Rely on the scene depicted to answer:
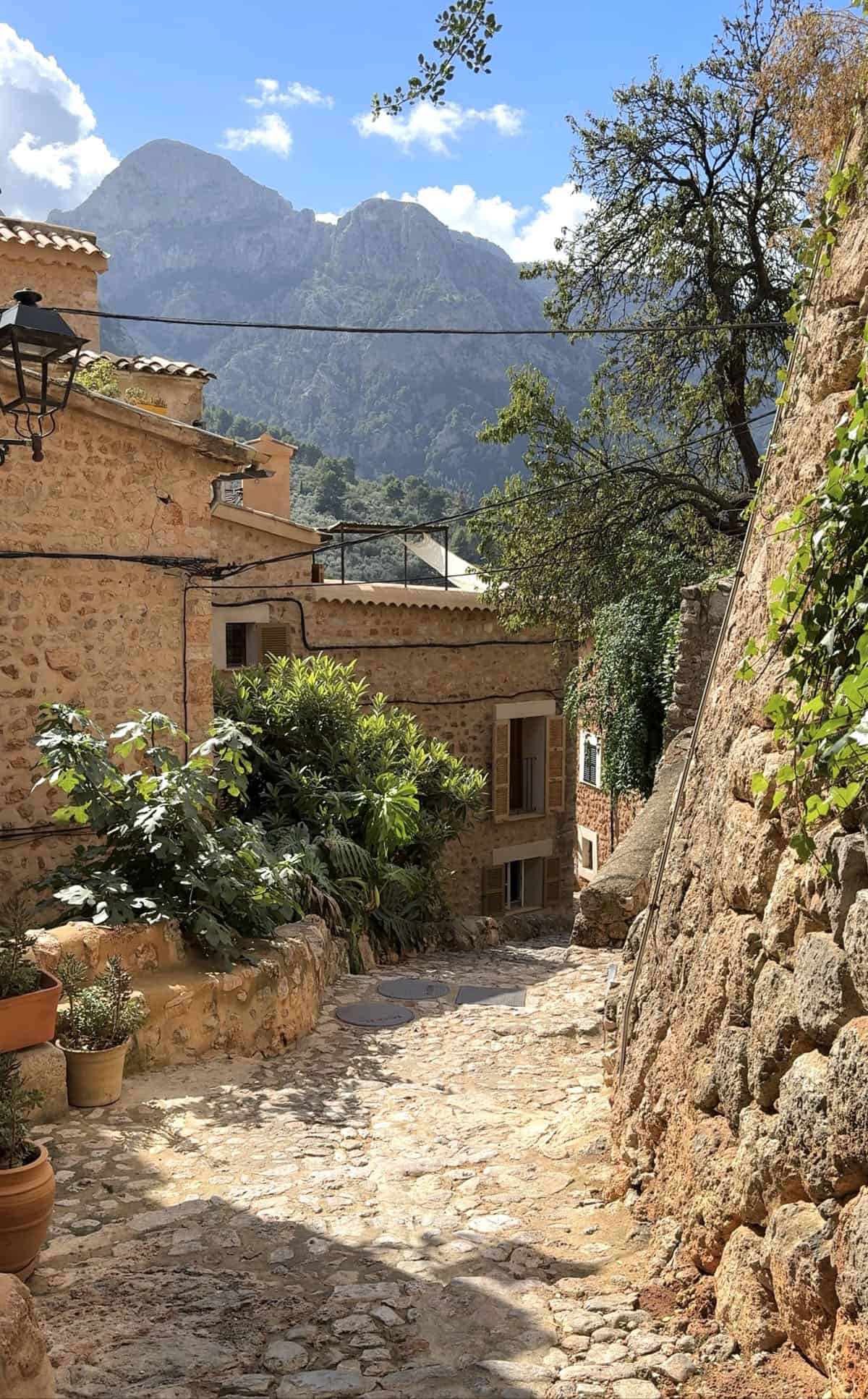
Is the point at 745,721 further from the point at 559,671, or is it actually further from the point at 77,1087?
the point at 559,671

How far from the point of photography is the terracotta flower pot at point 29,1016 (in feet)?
17.6

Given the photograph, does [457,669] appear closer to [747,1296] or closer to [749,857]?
[749,857]

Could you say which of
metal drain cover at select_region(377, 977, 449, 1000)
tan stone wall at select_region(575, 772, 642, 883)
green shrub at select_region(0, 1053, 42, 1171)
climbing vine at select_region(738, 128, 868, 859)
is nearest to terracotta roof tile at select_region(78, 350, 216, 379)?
tan stone wall at select_region(575, 772, 642, 883)

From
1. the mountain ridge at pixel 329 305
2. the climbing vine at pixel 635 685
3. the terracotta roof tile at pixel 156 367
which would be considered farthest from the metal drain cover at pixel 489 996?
the mountain ridge at pixel 329 305

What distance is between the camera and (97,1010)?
5.90 metres

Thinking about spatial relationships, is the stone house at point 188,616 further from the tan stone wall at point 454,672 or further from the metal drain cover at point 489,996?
the metal drain cover at point 489,996

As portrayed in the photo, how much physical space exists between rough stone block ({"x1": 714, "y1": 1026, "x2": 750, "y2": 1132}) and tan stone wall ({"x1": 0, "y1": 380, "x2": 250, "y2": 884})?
20.2 ft

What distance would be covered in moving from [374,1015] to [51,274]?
11511mm

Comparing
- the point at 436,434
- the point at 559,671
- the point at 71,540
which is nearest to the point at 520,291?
the point at 436,434

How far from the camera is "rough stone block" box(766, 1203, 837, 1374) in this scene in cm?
250

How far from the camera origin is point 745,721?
3.64 m

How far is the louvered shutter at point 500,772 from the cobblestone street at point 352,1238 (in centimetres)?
928

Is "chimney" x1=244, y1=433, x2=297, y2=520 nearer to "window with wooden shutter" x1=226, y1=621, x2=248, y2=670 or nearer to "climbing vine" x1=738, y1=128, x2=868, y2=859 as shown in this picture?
"window with wooden shutter" x1=226, y1=621, x2=248, y2=670

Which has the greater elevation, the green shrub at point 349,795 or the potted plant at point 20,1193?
A: the green shrub at point 349,795
